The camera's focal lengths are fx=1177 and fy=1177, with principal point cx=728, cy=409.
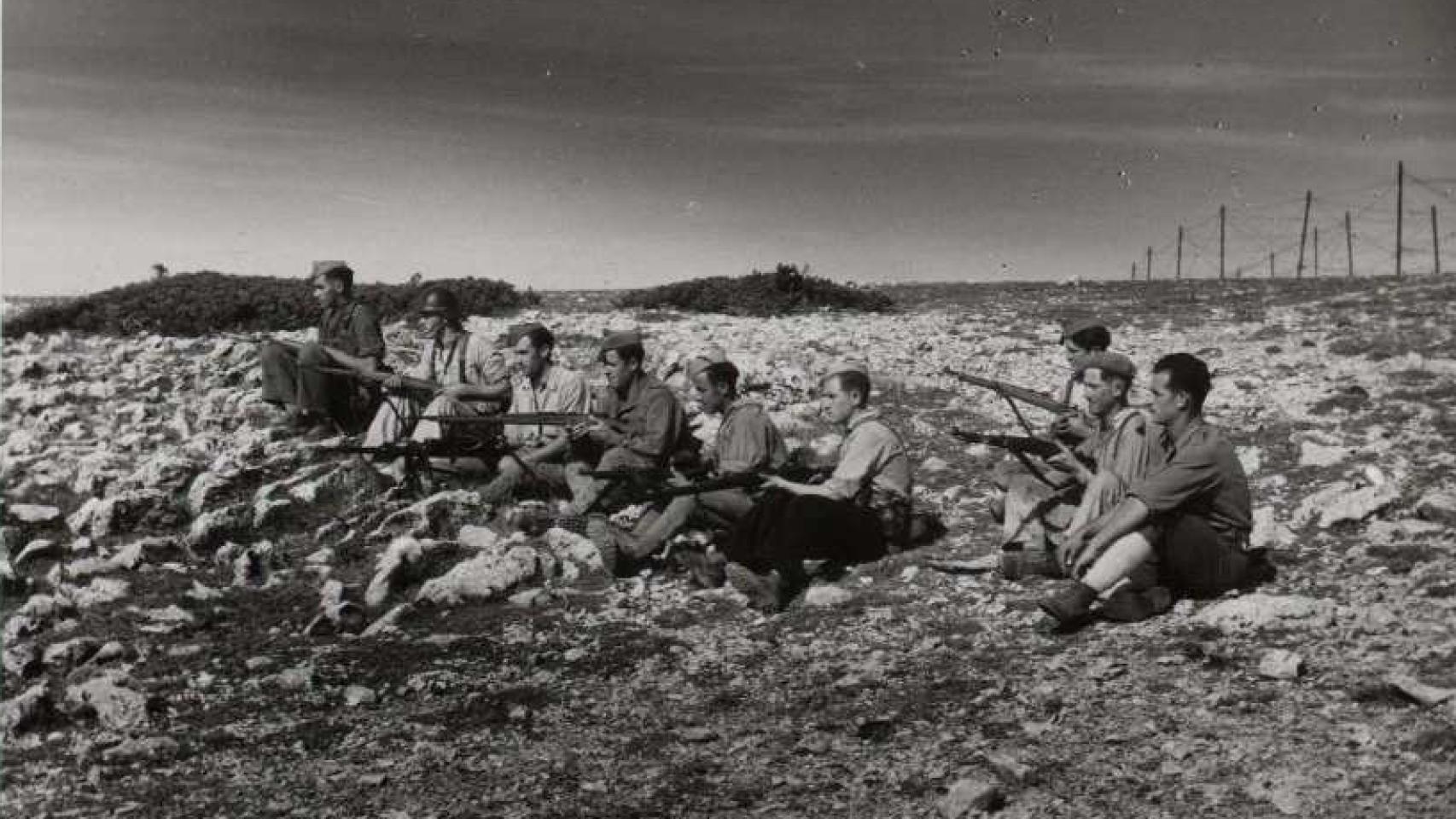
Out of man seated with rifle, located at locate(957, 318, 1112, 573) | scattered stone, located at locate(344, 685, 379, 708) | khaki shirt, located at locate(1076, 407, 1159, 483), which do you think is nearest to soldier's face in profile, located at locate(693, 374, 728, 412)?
man seated with rifle, located at locate(957, 318, 1112, 573)

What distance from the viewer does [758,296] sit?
18469mm

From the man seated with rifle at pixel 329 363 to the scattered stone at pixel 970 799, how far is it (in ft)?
23.6

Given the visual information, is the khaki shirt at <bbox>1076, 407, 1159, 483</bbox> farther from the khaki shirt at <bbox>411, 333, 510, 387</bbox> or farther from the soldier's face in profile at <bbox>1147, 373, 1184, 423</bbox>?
the khaki shirt at <bbox>411, 333, 510, 387</bbox>

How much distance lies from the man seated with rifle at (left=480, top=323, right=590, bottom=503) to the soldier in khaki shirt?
4239 mm

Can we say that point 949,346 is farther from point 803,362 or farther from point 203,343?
point 203,343

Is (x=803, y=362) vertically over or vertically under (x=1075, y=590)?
over

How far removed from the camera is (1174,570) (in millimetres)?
6180

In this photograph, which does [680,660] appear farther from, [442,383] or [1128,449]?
[442,383]

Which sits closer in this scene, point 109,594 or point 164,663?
point 164,663

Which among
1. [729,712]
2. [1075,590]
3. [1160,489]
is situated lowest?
[729,712]

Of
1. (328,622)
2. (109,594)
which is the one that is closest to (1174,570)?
(328,622)

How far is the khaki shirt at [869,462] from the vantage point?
7320 mm

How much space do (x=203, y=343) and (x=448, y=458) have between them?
24.8 feet

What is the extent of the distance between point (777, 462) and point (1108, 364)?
2.26 meters
